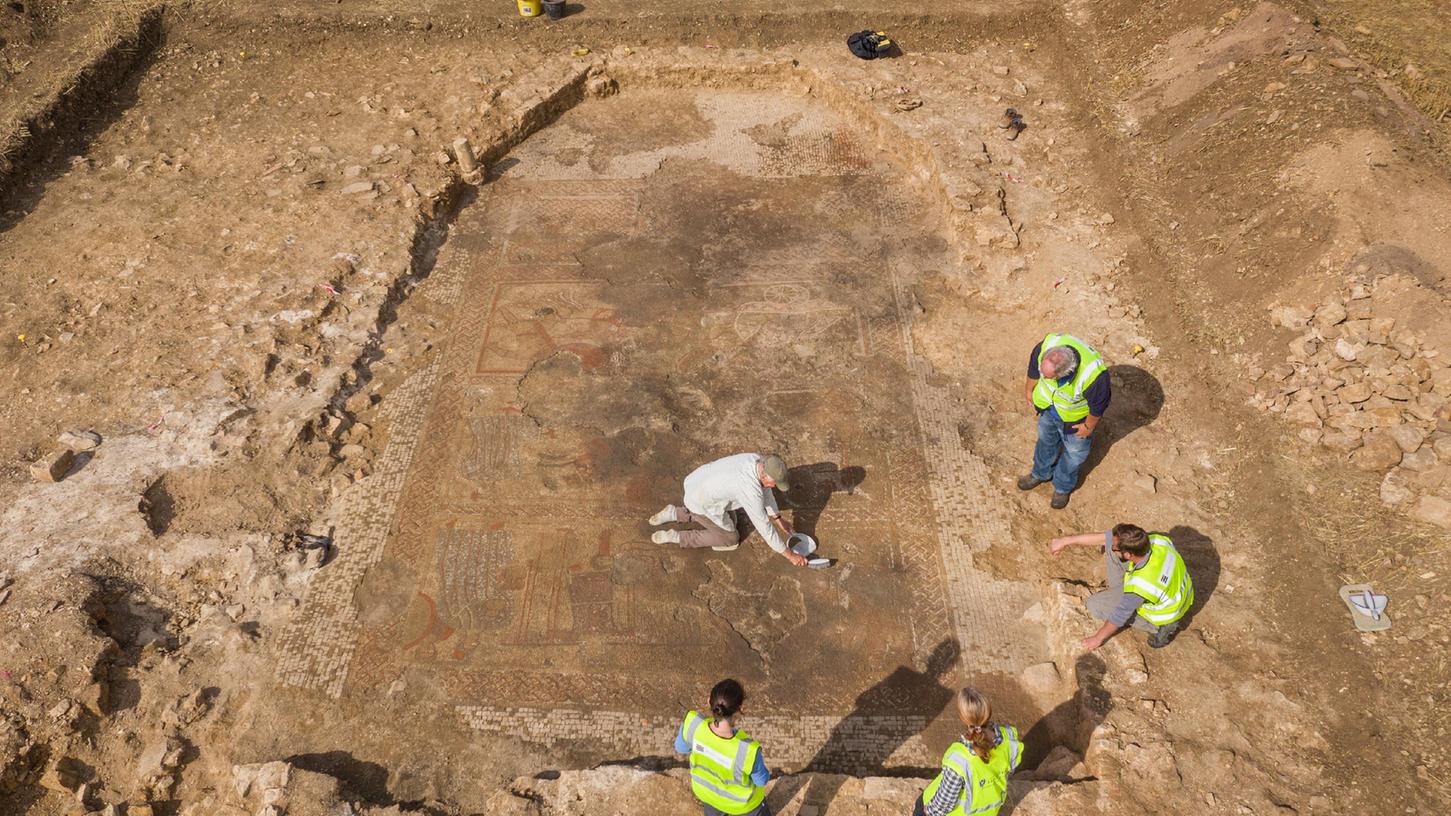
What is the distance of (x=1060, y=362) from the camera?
4926 mm

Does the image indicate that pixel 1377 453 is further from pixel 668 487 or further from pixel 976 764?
pixel 668 487

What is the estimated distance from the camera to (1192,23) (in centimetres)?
929

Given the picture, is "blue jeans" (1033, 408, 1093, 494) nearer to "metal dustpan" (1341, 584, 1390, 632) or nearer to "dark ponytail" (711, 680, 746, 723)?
"metal dustpan" (1341, 584, 1390, 632)

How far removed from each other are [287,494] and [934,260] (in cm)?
656

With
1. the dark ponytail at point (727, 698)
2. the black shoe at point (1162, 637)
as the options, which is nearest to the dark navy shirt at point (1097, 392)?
the black shoe at point (1162, 637)

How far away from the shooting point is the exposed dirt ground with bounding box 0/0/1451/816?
15.7 feet

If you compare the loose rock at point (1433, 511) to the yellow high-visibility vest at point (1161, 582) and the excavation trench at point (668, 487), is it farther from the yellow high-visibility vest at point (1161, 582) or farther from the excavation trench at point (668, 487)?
the excavation trench at point (668, 487)

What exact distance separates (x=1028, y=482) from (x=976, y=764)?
3042mm

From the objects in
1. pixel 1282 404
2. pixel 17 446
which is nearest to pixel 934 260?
pixel 1282 404

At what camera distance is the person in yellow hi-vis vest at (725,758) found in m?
3.54

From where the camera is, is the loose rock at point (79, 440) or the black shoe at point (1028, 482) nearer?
the black shoe at point (1028, 482)

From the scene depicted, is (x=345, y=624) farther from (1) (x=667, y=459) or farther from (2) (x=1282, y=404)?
(2) (x=1282, y=404)

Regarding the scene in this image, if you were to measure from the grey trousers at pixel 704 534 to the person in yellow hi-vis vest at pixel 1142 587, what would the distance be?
253cm

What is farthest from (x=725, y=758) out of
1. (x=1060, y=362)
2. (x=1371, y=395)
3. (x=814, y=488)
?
(x=1371, y=395)
